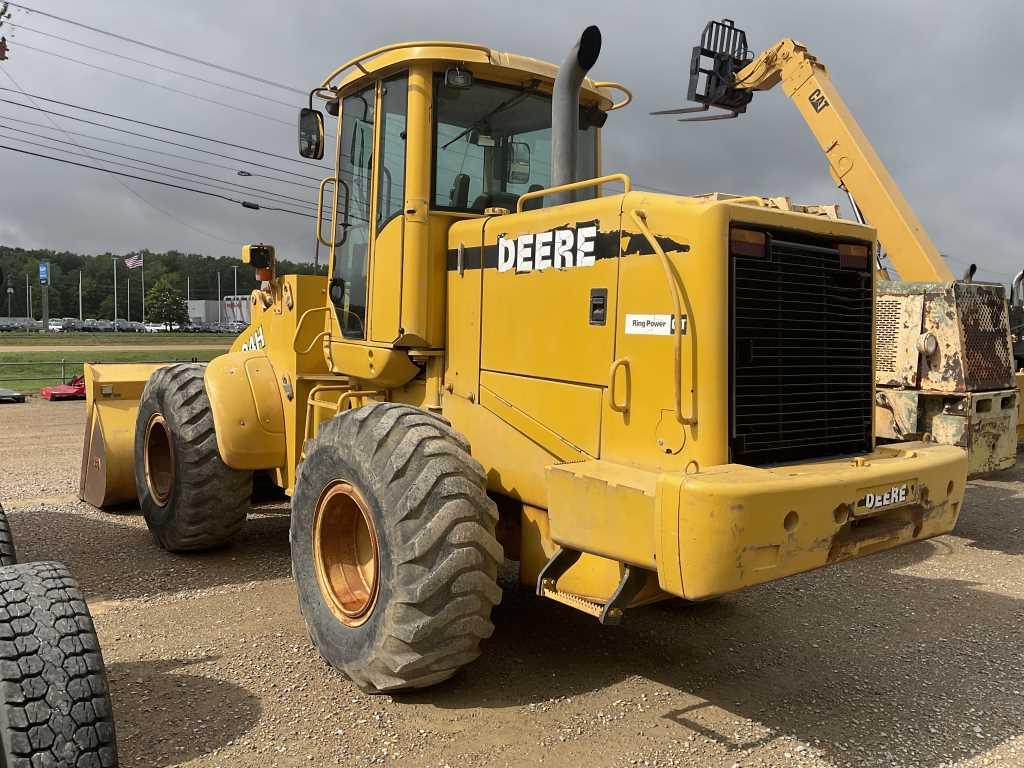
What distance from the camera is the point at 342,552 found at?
4660 mm

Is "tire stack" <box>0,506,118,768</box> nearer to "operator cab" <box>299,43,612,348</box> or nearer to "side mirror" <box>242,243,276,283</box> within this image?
"operator cab" <box>299,43,612,348</box>

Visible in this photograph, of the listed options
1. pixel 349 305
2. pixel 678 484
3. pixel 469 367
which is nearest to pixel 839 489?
pixel 678 484

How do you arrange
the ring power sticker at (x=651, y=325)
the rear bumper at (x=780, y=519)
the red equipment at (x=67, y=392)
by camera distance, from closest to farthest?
the rear bumper at (x=780, y=519) → the ring power sticker at (x=651, y=325) → the red equipment at (x=67, y=392)

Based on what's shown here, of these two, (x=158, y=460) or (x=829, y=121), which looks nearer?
(x=158, y=460)

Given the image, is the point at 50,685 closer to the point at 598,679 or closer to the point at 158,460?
the point at 598,679

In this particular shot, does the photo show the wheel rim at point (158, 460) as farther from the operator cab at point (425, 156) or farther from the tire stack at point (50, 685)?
the tire stack at point (50, 685)

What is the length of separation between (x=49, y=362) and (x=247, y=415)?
18888 millimetres

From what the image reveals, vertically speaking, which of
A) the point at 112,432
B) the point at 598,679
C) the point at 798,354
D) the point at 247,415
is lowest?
the point at 598,679

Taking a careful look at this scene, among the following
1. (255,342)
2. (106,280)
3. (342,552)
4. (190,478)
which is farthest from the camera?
(106,280)

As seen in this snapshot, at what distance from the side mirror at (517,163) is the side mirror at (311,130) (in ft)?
4.27

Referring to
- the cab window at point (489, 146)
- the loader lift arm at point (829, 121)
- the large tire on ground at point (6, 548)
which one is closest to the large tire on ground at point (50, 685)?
the large tire on ground at point (6, 548)

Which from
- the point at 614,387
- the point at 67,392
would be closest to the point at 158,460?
the point at 614,387

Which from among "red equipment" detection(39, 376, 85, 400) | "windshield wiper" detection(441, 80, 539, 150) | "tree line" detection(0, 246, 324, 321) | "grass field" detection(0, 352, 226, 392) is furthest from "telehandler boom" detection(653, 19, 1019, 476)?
"tree line" detection(0, 246, 324, 321)

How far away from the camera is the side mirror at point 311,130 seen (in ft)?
18.2
